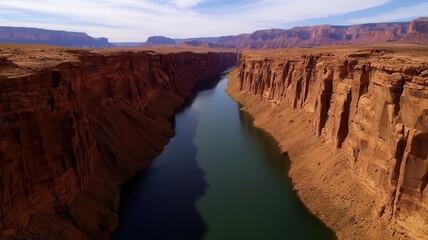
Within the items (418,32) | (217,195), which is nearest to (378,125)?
(217,195)

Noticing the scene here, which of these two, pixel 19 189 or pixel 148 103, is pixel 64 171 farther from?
pixel 148 103

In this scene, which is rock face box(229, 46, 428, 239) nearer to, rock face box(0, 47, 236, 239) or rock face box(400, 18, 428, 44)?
rock face box(0, 47, 236, 239)

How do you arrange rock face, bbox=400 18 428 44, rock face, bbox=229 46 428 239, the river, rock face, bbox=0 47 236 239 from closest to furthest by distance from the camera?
rock face, bbox=0 47 236 239
rock face, bbox=229 46 428 239
the river
rock face, bbox=400 18 428 44

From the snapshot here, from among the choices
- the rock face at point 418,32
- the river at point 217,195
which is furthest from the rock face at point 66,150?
the rock face at point 418,32

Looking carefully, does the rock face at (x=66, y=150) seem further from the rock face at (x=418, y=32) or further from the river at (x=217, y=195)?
the rock face at (x=418, y=32)

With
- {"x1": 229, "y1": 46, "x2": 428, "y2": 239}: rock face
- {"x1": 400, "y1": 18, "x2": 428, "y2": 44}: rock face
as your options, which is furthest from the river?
{"x1": 400, "y1": 18, "x2": 428, "y2": 44}: rock face

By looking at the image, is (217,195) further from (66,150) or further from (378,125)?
(378,125)

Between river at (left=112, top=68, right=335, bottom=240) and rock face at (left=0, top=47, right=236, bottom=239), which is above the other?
rock face at (left=0, top=47, right=236, bottom=239)
